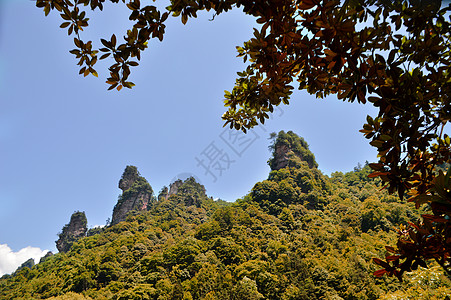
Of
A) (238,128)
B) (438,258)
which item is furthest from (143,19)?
(438,258)

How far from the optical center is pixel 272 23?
1.23 meters

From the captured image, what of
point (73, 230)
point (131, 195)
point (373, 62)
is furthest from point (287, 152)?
point (73, 230)

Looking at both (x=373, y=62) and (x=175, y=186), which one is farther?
(x=175, y=186)

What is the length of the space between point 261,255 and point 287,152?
3249 centimetres

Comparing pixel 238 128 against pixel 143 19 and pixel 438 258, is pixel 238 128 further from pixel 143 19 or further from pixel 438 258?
pixel 438 258

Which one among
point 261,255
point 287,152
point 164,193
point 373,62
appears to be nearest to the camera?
point 373,62

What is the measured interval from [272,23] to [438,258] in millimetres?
1531

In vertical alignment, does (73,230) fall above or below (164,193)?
below

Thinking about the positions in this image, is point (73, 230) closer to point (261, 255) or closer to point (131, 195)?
point (131, 195)

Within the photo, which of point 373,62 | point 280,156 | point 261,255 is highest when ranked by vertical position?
point 280,156

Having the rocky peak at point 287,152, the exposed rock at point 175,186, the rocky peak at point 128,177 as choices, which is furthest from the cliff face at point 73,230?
the rocky peak at point 287,152

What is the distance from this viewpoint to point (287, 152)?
2132 inches

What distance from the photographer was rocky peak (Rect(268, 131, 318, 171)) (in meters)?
53.3

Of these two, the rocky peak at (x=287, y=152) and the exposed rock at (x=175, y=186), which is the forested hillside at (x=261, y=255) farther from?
the exposed rock at (x=175, y=186)
